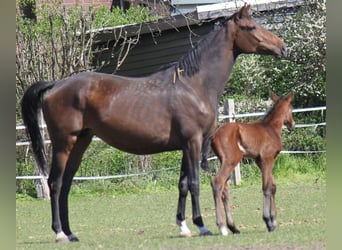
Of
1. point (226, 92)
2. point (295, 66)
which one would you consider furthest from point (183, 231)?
point (226, 92)

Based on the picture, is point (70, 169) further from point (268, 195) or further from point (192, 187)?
point (268, 195)

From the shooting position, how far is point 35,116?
7.95 metres

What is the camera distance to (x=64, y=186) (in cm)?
791

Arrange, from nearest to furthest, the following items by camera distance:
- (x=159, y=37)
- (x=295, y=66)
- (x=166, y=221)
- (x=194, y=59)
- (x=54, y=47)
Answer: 1. (x=194, y=59)
2. (x=166, y=221)
3. (x=54, y=47)
4. (x=295, y=66)
5. (x=159, y=37)

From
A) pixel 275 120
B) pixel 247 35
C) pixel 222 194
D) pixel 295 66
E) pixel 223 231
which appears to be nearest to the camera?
pixel 223 231

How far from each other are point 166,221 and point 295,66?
27.2ft

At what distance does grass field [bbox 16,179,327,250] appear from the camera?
22.0 feet

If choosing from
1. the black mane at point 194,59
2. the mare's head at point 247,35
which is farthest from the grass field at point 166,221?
the mare's head at point 247,35

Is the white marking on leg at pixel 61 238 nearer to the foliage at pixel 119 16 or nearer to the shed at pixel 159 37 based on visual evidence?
the shed at pixel 159 37

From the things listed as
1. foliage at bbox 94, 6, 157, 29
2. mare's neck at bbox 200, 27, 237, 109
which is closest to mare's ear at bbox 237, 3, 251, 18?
mare's neck at bbox 200, 27, 237, 109

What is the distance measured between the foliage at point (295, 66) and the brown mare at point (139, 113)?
875 cm

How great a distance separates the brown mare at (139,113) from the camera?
24.8 feet

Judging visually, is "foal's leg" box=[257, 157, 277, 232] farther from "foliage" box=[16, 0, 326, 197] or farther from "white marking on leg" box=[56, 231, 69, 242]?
"foliage" box=[16, 0, 326, 197]
